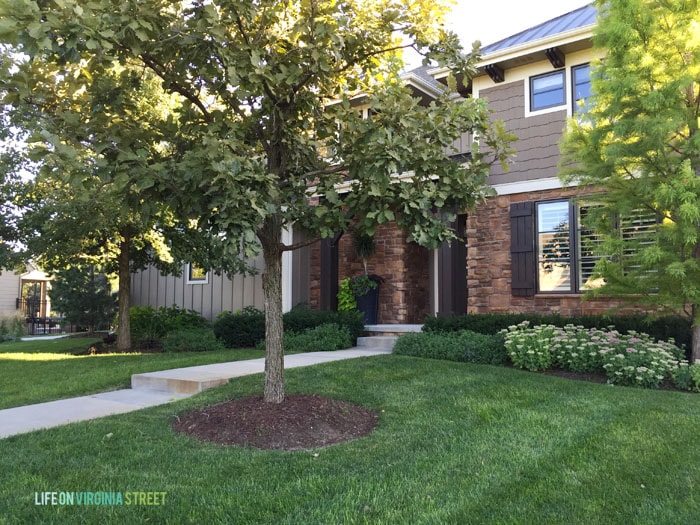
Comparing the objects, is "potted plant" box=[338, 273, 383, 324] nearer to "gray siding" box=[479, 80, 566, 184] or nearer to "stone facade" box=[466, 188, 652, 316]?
"stone facade" box=[466, 188, 652, 316]

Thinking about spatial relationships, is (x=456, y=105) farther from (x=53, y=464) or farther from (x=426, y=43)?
(x=53, y=464)

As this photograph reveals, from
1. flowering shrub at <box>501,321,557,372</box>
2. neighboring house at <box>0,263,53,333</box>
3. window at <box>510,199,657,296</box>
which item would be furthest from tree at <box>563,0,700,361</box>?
neighboring house at <box>0,263,53,333</box>

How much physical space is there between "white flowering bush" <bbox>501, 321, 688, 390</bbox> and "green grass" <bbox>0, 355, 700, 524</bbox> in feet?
2.43

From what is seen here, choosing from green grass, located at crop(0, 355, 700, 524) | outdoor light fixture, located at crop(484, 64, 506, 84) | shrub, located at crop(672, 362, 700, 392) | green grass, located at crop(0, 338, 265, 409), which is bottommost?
green grass, located at crop(0, 338, 265, 409)

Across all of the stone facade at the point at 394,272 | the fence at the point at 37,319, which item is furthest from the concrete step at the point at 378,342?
the fence at the point at 37,319

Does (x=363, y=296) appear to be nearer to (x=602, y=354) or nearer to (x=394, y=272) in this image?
(x=394, y=272)

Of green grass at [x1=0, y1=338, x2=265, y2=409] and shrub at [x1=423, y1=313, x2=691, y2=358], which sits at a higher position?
shrub at [x1=423, y1=313, x2=691, y2=358]

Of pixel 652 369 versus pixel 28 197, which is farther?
pixel 28 197

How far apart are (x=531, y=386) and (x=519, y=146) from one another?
5.06 m

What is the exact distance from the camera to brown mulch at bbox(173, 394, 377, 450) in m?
3.89

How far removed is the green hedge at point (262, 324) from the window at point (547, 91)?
4907 millimetres

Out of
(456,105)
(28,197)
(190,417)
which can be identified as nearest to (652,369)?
(456,105)

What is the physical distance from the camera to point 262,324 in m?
Answer: 10.0

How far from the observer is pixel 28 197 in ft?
29.6
